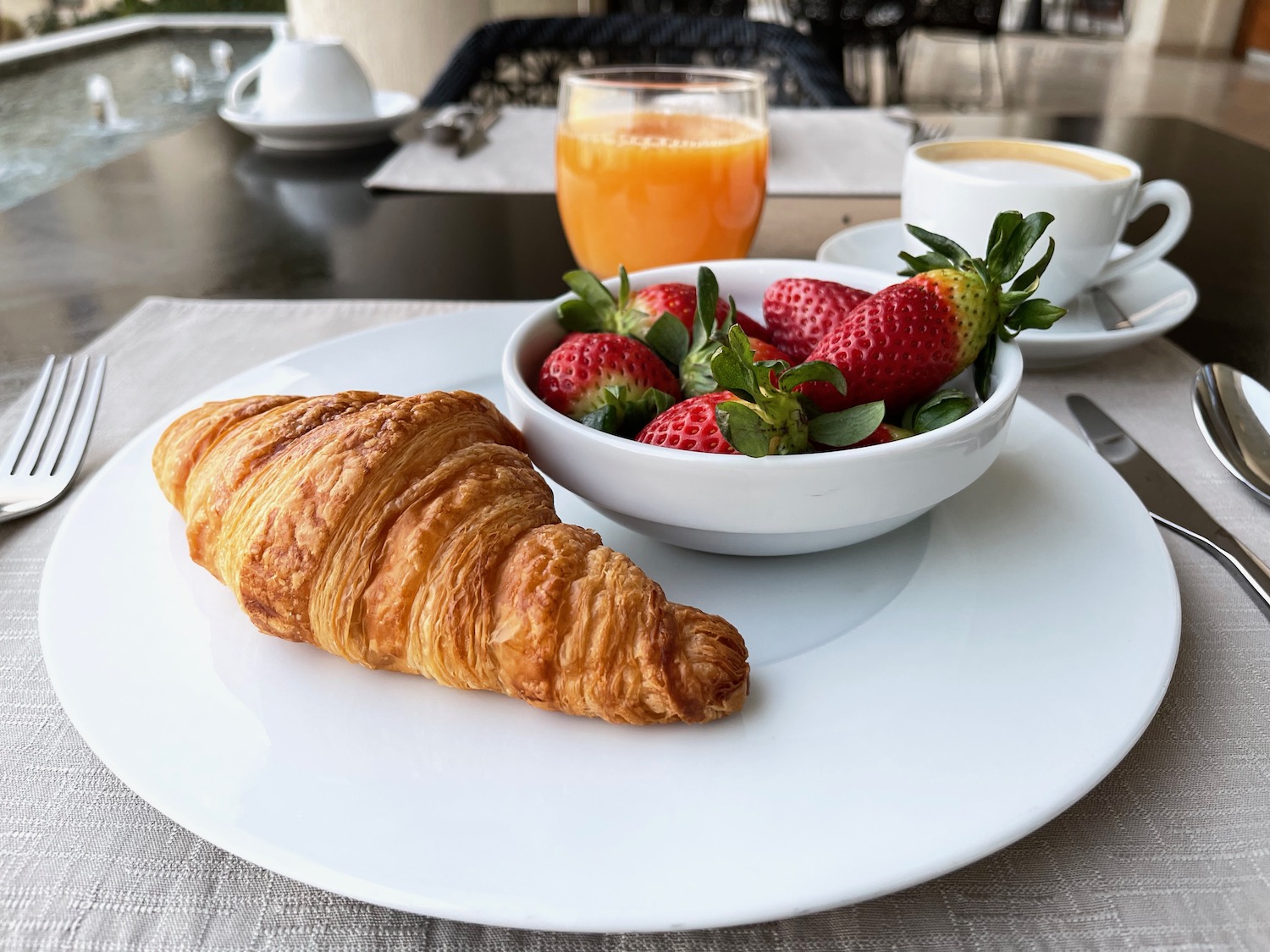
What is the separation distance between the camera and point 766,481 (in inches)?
20.5

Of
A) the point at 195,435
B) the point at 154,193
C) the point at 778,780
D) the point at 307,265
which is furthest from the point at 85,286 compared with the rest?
the point at 778,780

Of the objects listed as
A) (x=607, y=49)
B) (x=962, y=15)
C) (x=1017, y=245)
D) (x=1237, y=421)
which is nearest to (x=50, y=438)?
(x=1017, y=245)

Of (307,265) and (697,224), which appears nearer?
(697,224)

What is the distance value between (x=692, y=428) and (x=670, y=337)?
14 cm

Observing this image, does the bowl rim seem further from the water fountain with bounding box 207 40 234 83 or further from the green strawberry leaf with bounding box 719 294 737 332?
the water fountain with bounding box 207 40 234 83

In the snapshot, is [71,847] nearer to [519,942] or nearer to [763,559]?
[519,942]

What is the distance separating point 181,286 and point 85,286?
114mm

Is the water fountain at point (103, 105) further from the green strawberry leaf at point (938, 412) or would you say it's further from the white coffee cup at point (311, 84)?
the green strawberry leaf at point (938, 412)

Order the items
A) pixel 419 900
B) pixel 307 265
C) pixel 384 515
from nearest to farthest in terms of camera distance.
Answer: pixel 419 900 < pixel 384 515 < pixel 307 265

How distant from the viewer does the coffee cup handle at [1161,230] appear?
3.23 feet

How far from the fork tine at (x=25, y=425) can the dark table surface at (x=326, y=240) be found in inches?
4.6

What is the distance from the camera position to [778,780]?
410 mm

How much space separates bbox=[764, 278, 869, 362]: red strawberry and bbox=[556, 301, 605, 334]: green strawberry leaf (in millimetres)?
138

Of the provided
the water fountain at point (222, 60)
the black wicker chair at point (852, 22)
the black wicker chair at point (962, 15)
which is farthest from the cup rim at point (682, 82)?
the water fountain at point (222, 60)
